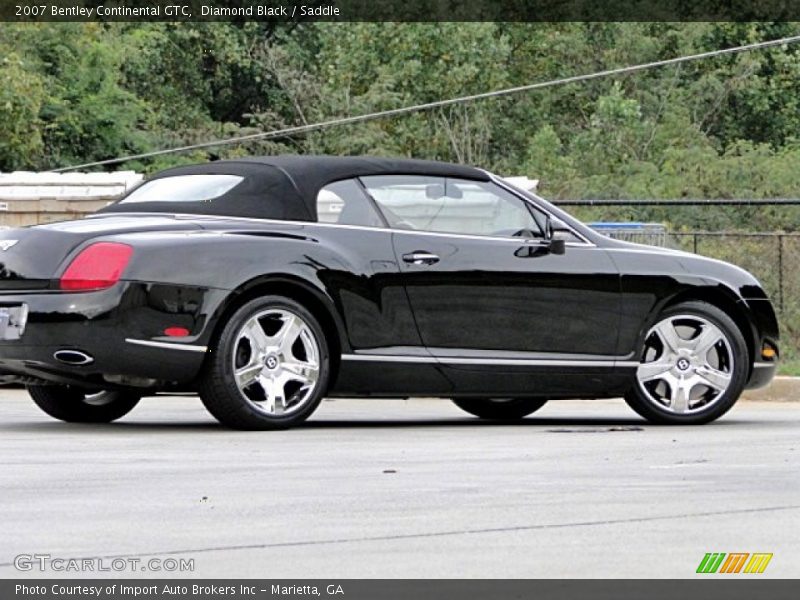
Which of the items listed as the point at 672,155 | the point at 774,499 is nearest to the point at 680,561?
the point at 774,499

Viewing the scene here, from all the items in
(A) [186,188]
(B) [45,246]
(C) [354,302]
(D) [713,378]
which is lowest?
(D) [713,378]

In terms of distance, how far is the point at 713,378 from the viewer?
1225cm

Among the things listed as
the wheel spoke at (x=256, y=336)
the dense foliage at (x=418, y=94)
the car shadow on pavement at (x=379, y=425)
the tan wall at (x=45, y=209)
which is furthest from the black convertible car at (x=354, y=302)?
the dense foliage at (x=418, y=94)

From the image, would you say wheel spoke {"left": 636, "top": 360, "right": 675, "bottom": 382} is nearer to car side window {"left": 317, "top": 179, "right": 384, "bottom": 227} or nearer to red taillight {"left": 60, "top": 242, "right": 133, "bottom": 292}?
car side window {"left": 317, "top": 179, "right": 384, "bottom": 227}

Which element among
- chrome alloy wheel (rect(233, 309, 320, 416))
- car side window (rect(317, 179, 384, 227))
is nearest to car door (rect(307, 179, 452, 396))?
car side window (rect(317, 179, 384, 227))

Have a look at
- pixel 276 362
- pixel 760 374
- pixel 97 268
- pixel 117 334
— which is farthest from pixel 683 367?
pixel 97 268

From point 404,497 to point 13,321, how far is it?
3.50 meters

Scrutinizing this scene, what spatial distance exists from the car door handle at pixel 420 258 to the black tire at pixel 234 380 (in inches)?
26.1

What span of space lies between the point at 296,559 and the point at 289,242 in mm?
4905

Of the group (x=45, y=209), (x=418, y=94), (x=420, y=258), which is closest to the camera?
(x=420, y=258)

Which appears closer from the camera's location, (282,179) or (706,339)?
(282,179)

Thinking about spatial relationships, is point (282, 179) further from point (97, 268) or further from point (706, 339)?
point (706, 339)

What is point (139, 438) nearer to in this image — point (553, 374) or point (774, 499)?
point (553, 374)

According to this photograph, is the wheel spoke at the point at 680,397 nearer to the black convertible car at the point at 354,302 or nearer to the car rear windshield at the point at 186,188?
the black convertible car at the point at 354,302
